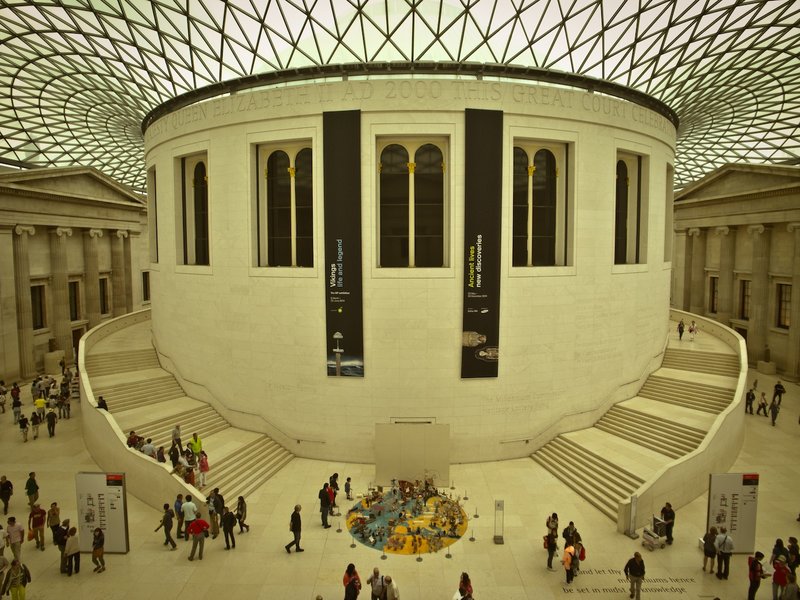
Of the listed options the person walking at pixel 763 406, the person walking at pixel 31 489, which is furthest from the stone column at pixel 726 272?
the person walking at pixel 31 489

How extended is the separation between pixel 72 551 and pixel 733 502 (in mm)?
17713

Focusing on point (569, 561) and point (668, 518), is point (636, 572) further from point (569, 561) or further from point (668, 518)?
point (668, 518)

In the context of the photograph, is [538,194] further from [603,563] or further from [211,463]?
[211,463]

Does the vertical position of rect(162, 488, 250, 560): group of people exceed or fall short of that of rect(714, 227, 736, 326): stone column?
it falls short

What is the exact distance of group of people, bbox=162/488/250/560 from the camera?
45.5 feet

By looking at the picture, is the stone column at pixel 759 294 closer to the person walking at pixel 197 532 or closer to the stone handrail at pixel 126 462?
the stone handrail at pixel 126 462

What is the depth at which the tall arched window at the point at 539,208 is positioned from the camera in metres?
21.5

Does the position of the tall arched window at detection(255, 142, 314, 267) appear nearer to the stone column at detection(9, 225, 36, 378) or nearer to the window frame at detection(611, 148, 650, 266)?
the window frame at detection(611, 148, 650, 266)

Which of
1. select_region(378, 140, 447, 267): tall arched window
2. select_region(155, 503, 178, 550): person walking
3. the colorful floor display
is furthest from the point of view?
select_region(378, 140, 447, 267): tall arched window

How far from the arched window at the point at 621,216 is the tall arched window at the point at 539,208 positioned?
4.12 metres

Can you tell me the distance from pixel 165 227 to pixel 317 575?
62.2 feet

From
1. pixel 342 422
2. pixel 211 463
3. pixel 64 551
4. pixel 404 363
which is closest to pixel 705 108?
Answer: pixel 404 363

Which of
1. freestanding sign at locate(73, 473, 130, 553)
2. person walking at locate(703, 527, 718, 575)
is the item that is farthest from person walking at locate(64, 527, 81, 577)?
person walking at locate(703, 527, 718, 575)

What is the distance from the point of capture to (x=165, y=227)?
25375 mm
